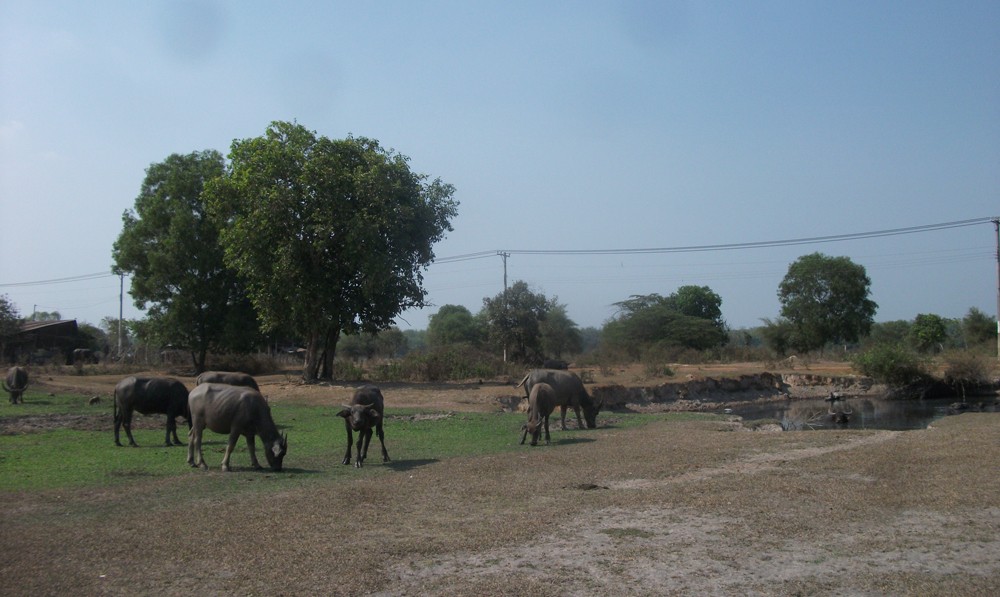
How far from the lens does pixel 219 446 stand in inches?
717

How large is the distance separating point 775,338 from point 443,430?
60148 millimetres

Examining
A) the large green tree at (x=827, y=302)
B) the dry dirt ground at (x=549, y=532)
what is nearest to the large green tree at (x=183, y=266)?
the dry dirt ground at (x=549, y=532)

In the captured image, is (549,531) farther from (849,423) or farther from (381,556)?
(849,423)

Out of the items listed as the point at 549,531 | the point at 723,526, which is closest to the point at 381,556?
the point at 549,531

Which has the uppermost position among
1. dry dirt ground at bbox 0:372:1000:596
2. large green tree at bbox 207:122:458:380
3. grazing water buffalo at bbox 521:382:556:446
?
large green tree at bbox 207:122:458:380

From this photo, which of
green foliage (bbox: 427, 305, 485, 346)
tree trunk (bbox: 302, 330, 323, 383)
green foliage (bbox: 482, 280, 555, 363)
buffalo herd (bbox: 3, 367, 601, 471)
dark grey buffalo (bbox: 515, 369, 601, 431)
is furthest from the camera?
green foliage (bbox: 427, 305, 485, 346)

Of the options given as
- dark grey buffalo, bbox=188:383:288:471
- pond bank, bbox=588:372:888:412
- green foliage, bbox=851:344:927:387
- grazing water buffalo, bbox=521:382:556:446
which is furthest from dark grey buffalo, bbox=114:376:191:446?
green foliage, bbox=851:344:927:387

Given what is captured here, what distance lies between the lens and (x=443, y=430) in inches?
870

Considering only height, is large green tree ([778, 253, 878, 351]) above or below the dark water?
above

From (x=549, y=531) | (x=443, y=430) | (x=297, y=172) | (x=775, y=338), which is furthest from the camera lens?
(x=775, y=338)

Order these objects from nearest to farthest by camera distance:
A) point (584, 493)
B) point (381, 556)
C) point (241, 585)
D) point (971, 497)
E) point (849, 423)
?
point (241, 585) → point (381, 556) → point (971, 497) → point (584, 493) → point (849, 423)

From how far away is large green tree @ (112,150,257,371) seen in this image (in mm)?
46156

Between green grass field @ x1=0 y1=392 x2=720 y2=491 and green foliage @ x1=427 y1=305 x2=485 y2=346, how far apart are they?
49.1m

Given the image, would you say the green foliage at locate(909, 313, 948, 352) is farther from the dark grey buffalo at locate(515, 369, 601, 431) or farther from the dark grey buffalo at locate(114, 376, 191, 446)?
the dark grey buffalo at locate(114, 376, 191, 446)
